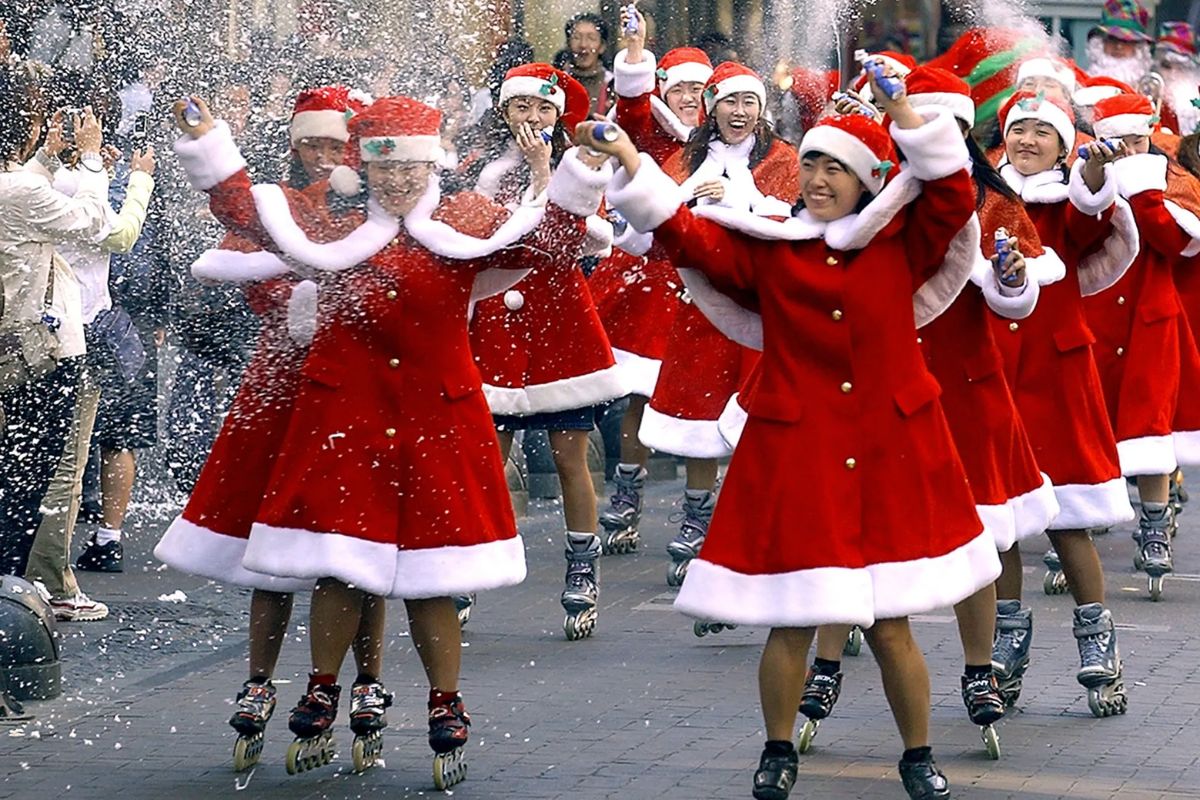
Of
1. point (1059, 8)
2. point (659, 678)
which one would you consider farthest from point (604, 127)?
point (1059, 8)

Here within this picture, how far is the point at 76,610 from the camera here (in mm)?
9266

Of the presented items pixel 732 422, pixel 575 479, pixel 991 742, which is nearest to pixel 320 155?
pixel 991 742

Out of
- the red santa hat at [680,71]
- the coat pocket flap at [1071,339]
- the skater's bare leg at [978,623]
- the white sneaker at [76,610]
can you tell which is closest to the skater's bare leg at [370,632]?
the skater's bare leg at [978,623]

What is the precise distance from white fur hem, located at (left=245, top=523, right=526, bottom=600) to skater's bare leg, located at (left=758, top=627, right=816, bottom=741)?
0.85 meters

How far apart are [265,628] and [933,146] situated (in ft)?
7.75

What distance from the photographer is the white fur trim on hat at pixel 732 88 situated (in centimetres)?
1001

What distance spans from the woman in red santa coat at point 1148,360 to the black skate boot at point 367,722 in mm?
4201

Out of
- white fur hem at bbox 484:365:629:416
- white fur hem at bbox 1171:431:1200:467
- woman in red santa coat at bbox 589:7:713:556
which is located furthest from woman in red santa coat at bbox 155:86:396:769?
white fur hem at bbox 1171:431:1200:467

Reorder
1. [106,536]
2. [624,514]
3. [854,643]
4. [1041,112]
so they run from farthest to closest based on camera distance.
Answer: [624,514]
[106,536]
[854,643]
[1041,112]

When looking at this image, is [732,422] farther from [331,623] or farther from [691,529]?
[331,623]

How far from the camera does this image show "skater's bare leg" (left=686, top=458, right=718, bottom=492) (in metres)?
10.2

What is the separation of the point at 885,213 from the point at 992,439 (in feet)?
4.17

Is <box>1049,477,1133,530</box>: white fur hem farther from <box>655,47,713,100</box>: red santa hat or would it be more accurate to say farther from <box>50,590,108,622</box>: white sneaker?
<box>50,590,108,622</box>: white sneaker

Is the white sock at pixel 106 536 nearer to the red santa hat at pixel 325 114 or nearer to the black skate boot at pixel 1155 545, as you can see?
the red santa hat at pixel 325 114
